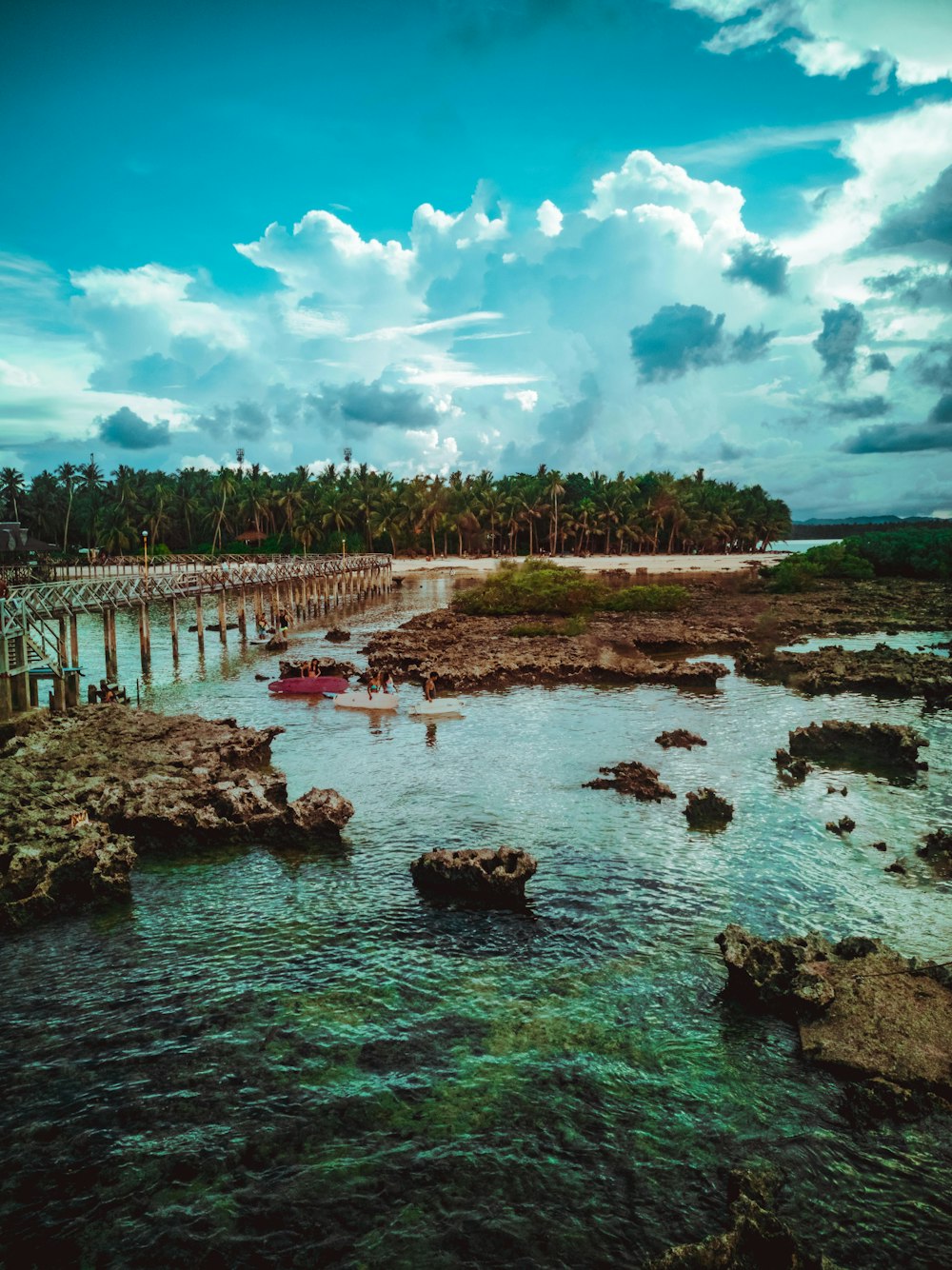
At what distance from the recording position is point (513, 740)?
32.0m

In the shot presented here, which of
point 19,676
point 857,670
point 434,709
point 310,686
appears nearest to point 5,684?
point 19,676

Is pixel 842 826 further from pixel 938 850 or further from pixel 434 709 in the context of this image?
pixel 434 709

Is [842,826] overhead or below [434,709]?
below

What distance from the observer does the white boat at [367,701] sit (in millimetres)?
37531

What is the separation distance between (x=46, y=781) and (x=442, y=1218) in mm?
18374

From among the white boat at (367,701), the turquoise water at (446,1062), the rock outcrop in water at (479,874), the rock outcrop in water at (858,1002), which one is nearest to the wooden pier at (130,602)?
the white boat at (367,701)

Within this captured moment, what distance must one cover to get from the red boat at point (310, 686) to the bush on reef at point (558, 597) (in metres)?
28.9

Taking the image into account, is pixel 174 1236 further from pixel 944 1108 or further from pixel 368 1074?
pixel 944 1108

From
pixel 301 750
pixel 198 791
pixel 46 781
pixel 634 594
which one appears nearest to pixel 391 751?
pixel 301 750

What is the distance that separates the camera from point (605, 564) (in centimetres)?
13275

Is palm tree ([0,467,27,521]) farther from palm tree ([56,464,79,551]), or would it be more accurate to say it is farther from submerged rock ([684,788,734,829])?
submerged rock ([684,788,734,829])

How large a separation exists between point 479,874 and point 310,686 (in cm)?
2506

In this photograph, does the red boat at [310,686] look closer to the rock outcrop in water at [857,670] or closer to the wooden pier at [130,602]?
the wooden pier at [130,602]

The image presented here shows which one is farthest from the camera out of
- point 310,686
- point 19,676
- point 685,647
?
point 685,647
